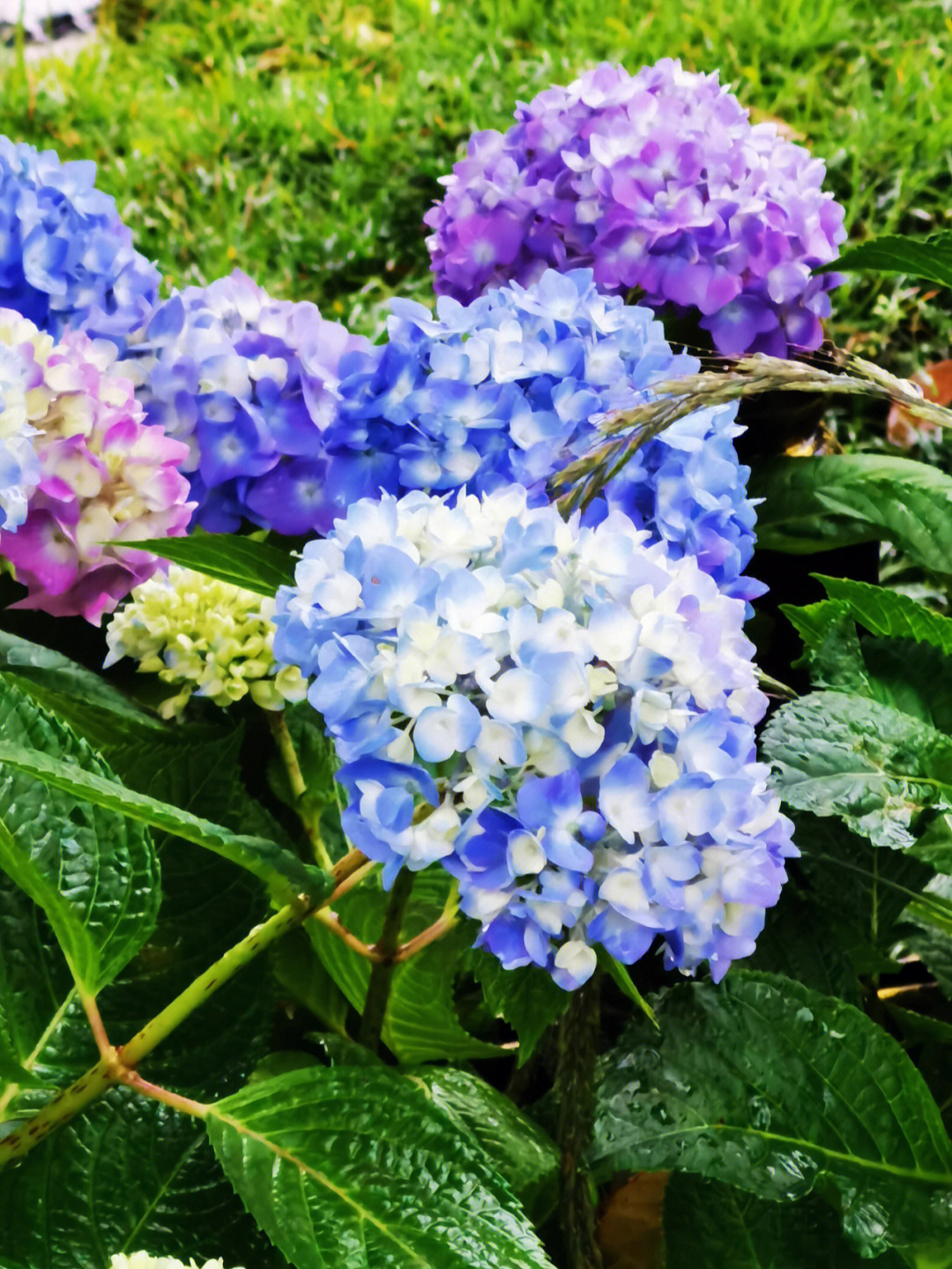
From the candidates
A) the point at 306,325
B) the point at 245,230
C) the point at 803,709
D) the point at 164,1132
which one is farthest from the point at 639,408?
the point at 245,230

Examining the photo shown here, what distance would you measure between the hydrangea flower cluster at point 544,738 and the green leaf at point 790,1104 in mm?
161

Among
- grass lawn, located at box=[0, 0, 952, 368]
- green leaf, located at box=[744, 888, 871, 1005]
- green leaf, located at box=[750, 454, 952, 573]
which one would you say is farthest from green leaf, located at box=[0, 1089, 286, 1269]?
grass lawn, located at box=[0, 0, 952, 368]

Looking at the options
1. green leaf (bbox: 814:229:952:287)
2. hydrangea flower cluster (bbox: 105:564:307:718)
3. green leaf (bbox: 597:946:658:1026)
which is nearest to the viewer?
green leaf (bbox: 597:946:658:1026)

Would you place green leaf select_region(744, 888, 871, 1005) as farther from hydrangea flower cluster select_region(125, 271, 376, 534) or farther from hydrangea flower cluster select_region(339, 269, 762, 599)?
hydrangea flower cluster select_region(125, 271, 376, 534)

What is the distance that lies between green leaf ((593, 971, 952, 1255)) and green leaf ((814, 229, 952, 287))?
61cm

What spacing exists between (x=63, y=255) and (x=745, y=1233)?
Answer: 2.66ft

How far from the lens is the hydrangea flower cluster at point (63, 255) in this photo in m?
0.95

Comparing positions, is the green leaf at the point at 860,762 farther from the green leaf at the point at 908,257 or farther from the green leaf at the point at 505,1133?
the green leaf at the point at 908,257

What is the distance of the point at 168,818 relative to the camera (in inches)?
23.5

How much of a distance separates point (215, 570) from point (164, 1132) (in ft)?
1.08

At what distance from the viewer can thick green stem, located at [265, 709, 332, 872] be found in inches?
37.6

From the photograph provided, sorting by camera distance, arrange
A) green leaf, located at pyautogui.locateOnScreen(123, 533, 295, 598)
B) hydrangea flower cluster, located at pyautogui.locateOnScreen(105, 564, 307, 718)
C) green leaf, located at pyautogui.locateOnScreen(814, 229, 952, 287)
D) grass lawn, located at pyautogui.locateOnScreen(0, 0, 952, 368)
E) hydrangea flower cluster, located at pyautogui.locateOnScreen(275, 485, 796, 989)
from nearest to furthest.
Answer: hydrangea flower cluster, located at pyautogui.locateOnScreen(275, 485, 796, 989) < green leaf, located at pyautogui.locateOnScreen(123, 533, 295, 598) < hydrangea flower cluster, located at pyautogui.locateOnScreen(105, 564, 307, 718) < green leaf, located at pyautogui.locateOnScreen(814, 229, 952, 287) < grass lawn, located at pyautogui.locateOnScreen(0, 0, 952, 368)

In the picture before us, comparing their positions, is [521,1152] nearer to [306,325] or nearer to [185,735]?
[185,735]

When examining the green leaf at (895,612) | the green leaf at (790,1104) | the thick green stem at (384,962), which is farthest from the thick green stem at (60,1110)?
the green leaf at (895,612)
